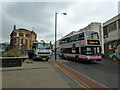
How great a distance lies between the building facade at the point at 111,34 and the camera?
22.7 metres

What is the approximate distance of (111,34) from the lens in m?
24.8

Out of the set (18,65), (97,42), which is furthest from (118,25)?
(18,65)

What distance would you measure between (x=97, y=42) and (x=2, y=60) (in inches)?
459

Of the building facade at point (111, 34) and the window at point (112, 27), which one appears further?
the window at point (112, 27)

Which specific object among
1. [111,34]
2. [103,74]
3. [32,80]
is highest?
[111,34]

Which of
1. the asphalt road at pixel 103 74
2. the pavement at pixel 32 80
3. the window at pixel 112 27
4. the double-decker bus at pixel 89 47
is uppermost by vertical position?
the window at pixel 112 27

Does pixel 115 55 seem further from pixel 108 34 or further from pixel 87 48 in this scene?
pixel 87 48

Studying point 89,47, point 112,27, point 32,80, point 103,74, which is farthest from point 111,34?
point 32,80

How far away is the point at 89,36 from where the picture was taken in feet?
50.8

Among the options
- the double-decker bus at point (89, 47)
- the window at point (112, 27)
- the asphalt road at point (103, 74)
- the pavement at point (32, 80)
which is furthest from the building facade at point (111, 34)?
the pavement at point (32, 80)

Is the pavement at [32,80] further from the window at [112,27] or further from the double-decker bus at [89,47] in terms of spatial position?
the window at [112,27]

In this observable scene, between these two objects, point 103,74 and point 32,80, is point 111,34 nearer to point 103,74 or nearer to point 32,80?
point 103,74

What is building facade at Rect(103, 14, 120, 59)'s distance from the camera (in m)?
22.7

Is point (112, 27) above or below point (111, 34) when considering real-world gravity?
above
